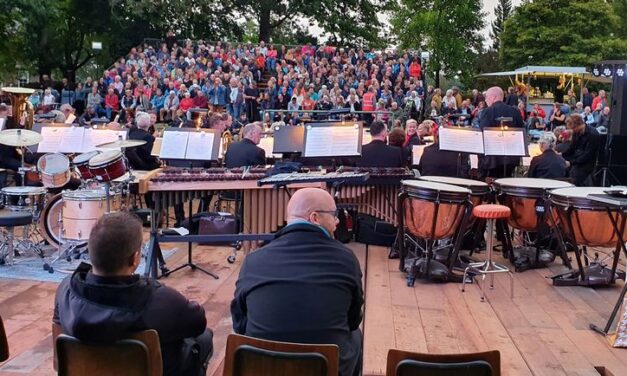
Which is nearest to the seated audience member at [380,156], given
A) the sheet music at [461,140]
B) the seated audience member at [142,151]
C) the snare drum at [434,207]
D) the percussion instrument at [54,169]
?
the sheet music at [461,140]

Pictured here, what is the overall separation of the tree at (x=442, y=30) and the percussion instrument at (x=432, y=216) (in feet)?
118

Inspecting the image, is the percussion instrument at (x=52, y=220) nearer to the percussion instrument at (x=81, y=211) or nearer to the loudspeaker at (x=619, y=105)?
the percussion instrument at (x=81, y=211)

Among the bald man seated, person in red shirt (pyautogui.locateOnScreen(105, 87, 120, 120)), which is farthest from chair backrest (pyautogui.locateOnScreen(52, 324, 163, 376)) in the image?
person in red shirt (pyautogui.locateOnScreen(105, 87, 120, 120))

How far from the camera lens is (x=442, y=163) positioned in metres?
8.34

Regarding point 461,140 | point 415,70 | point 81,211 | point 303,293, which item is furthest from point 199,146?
point 415,70

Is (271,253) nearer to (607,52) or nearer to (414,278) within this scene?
(414,278)

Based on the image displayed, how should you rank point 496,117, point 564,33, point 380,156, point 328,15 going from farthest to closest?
point 564,33 → point 328,15 → point 496,117 → point 380,156

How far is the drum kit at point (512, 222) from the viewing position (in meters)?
6.46

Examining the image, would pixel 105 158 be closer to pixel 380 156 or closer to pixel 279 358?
pixel 380 156

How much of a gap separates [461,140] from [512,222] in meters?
1.16

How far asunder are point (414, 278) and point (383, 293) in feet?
1.84

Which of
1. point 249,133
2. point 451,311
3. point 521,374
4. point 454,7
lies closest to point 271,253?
point 521,374

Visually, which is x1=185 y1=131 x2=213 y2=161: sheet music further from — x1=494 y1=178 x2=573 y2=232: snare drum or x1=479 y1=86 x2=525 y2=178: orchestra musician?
x1=479 y1=86 x2=525 y2=178: orchestra musician

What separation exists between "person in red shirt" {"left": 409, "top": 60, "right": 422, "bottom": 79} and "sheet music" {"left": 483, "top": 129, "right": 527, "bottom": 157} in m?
17.1
